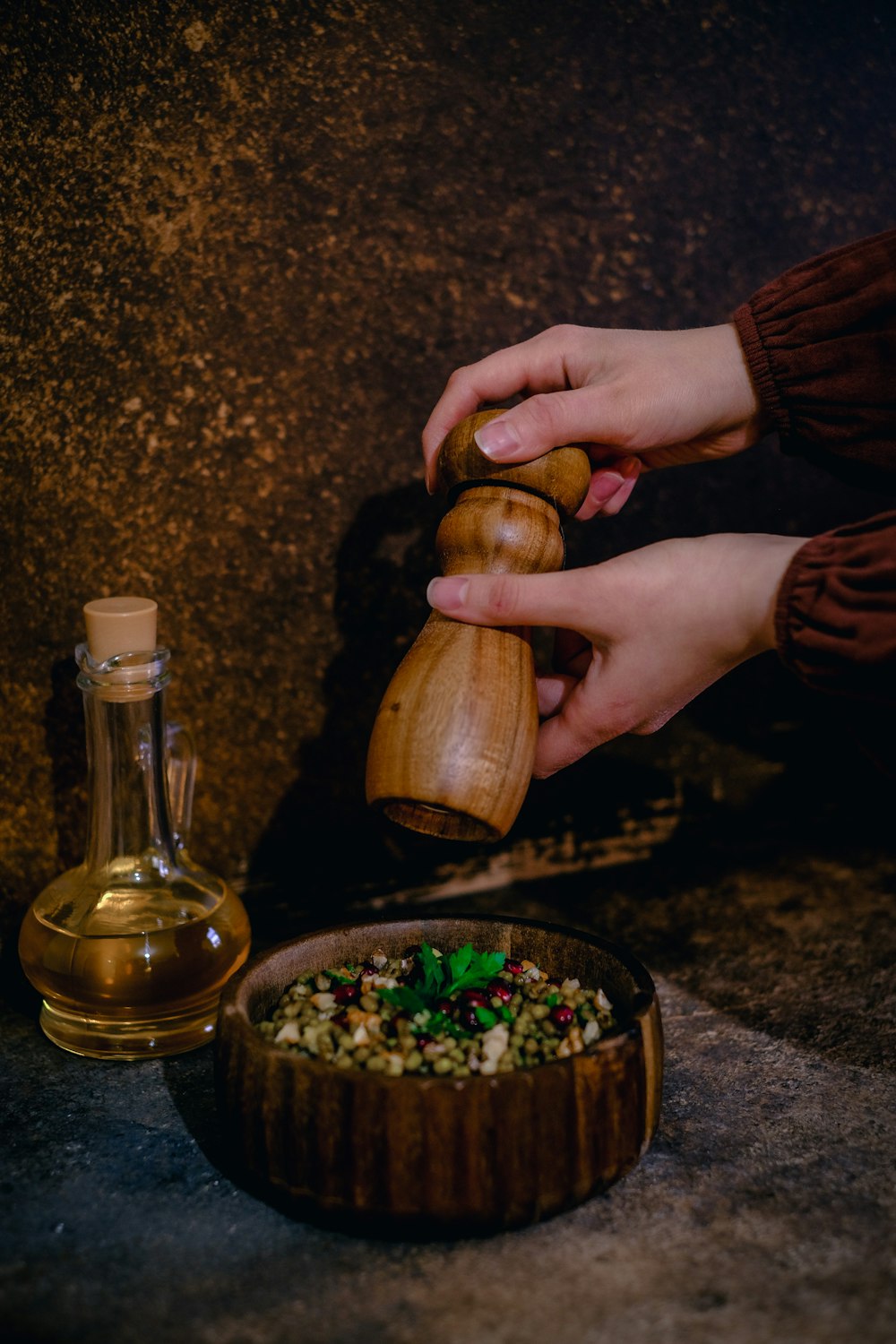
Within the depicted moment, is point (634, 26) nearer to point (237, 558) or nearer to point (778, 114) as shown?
point (778, 114)

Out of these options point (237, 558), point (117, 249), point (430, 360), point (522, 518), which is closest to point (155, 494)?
point (237, 558)

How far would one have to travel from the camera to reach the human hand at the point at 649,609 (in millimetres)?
830

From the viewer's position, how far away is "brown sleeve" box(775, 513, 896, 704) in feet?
2.64

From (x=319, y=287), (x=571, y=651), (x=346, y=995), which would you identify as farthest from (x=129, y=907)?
(x=319, y=287)

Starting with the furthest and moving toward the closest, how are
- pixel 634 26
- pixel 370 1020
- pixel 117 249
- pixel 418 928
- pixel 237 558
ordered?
pixel 634 26, pixel 237 558, pixel 117 249, pixel 418 928, pixel 370 1020

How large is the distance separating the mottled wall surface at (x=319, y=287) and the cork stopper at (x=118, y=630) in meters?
0.23

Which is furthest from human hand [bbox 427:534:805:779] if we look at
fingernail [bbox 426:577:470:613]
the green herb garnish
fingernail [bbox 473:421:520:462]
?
the green herb garnish

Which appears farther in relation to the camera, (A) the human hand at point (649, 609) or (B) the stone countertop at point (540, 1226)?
(A) the human hand at point (649, 609)

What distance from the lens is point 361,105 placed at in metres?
1.23

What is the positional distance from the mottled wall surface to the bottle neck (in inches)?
8.0

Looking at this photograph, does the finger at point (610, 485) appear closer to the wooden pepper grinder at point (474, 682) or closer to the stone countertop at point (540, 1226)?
the wooden pepper grinder at point (474, 682)

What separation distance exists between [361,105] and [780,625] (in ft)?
2.75

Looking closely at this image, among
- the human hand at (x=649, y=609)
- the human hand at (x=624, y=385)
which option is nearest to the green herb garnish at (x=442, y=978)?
the human hand at (x=649, y=609)

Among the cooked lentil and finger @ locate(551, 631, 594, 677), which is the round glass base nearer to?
the cooked lentil
